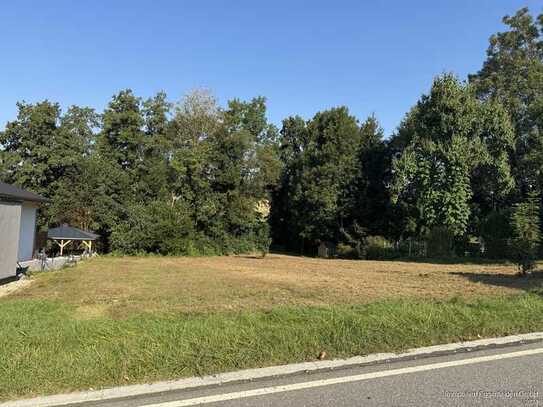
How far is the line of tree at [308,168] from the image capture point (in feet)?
83.7

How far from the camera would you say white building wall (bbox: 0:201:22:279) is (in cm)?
1182

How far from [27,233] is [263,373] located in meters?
19.3

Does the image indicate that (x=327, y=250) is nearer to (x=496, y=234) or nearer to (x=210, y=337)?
(x=496, y=234)

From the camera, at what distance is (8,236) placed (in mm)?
12336

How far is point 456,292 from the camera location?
925 cm

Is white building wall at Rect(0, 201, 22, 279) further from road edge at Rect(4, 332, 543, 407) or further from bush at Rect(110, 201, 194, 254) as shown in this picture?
bush at Rect(110, 201, 194, 254)

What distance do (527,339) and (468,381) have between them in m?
1.87

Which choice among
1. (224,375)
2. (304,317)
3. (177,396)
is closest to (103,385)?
(177,396)

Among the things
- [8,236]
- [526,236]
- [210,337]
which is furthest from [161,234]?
[210,337]

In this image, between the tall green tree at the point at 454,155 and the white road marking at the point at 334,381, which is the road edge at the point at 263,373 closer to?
the white road marking at the point at 334,381

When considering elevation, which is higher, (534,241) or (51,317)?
(534,241)

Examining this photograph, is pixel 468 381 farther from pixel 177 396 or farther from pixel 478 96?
pixel 478 96

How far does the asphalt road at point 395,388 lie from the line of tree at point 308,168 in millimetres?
21211

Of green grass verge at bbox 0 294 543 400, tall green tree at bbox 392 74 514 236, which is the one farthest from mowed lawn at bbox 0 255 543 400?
tall green tree at bbox 392 74 514 236
